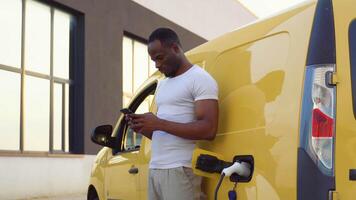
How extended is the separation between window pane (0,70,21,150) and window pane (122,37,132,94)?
477 centimetres

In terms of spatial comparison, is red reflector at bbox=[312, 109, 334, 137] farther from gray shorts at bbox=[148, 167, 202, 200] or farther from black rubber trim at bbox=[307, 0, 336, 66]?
gray shorts at bbox=[148, 167, 202, 200]

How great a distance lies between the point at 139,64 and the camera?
61.7 ft

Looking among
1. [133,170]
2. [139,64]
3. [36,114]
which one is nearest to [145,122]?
[133,170]

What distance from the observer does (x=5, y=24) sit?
13.1 metres

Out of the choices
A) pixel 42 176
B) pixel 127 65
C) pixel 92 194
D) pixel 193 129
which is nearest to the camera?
pixel 193 129

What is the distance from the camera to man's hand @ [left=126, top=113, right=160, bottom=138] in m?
3.61

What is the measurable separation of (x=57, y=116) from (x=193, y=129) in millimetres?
11763

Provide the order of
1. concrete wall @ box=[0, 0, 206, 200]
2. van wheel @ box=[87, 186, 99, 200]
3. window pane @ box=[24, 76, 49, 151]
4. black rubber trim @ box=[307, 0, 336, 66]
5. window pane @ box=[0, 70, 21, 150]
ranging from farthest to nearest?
window pane @ box=[24, 76, 49, 151] < concrete wall @ box=[0, 0, 206, 200] < window pane @ box=[0, 70, 21, 150] < van wheel @ box=[87, 186, 99, 200] < black rubber trim @ box=[307, 0, 336, 66]

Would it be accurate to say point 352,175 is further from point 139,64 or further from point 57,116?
point 139,64

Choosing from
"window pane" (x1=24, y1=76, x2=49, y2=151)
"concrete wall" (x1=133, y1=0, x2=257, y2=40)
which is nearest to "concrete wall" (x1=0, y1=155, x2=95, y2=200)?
"window pane" (x1=24, y1=76, x2=49, y2=151)

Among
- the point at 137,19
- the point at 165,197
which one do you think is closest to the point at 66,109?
the point at 137,19

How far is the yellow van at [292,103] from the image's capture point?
2.93m

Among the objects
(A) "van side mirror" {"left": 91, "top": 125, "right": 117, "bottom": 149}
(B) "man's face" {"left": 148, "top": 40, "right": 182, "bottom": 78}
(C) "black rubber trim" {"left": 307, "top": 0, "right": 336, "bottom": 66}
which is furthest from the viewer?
(A) "van side mirror" {"left": 91, "top": 125, "right": 117, "bottom": 149}

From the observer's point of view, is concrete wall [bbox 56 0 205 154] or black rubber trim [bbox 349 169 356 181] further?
concrete wall [bbox 56 0 205 154]
